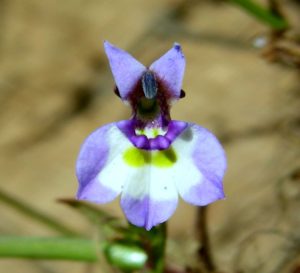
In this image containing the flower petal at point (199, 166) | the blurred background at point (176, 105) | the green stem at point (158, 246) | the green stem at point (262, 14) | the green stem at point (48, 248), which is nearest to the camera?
the flower petal at point (199, 166)

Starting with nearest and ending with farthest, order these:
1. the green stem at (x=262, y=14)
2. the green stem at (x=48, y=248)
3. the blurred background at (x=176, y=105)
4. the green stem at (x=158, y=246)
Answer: the green stem at (x=158, y=246) → the green stem at (x=48, y=248) → the green stem at (x=262, y=14) → the blurred background at (x=176, y=105)

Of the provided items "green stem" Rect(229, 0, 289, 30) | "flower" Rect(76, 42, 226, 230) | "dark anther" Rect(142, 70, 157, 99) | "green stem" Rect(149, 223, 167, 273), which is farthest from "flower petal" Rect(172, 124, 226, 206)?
"green stem" Rect(229, 0, 289, 30)

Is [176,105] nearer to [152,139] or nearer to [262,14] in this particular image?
[262,14]

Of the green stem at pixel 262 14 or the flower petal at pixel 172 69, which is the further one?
the green stem at pixel 262 14

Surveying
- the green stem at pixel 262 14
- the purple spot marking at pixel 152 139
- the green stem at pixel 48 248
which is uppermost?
the green stem at pixel 262 14

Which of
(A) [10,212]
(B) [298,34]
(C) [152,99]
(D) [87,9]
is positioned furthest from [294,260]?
(D) [87,9]

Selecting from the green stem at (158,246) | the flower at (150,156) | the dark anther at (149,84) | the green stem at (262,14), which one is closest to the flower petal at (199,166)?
the flower at (150,156)

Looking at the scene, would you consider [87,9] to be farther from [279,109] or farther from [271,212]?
[271,212]

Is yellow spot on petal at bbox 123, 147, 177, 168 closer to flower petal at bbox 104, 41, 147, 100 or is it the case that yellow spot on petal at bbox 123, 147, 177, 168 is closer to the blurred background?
flower petal at bbox 104, 41, 147, 100

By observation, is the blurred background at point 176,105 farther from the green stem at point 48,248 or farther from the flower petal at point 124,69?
the flower petal at point 124,69
